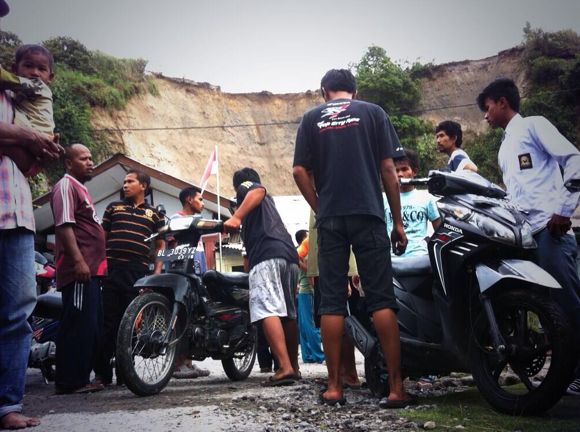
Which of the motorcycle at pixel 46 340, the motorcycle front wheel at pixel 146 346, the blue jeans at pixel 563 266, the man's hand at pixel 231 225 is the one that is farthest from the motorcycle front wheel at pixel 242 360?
the blue jeans at pixel 563 266

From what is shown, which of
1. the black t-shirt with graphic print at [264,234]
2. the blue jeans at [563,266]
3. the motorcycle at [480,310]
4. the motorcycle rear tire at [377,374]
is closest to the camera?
the motorcycle at [480,310]

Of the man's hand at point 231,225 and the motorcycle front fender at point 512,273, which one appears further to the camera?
the man's hand at point 231,225

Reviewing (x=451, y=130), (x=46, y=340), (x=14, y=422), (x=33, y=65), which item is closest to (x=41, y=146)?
(x=33, y=65)

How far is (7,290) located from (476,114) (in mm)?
53365

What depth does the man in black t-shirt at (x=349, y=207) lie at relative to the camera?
3.55 metres

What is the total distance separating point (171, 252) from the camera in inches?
196

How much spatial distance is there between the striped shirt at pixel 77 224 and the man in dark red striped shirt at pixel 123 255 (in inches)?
21.7

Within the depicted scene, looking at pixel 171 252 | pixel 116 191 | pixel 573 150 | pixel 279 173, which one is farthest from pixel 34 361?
pixel 279 173

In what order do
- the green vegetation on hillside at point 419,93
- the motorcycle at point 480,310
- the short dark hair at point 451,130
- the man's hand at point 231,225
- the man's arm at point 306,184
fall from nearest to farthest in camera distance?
1. the motorcycle at point 480,310
2. the man's arm at point 306,184
3. the man's hand at point 231,225
4. the short dark hair at point 451,130
5. the green vegetation on hillside at point 419,93

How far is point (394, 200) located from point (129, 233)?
2.85 meters

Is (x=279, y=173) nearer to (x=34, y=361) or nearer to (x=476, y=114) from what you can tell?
(x=476, y=114)

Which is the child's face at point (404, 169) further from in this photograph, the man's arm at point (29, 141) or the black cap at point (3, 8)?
the black cap at point (3, 8)

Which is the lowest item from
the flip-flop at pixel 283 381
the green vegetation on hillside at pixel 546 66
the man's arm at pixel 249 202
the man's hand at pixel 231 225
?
the flip-flop at pixel 283 381

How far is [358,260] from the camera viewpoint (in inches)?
146
